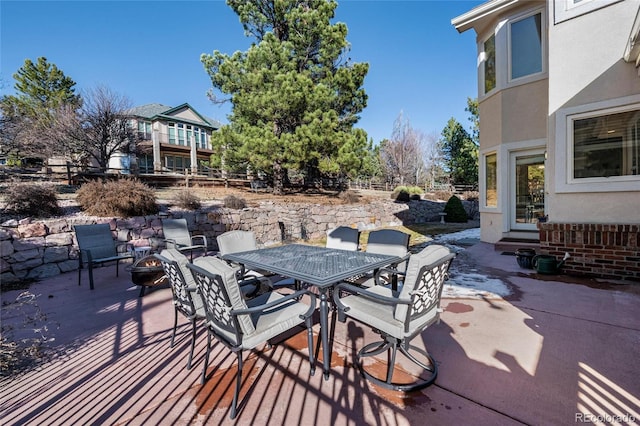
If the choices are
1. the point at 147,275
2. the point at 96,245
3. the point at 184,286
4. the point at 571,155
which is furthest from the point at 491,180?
the point at 96,245

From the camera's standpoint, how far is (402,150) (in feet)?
92.4

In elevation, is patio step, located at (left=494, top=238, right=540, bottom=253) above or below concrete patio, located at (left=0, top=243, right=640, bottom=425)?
above

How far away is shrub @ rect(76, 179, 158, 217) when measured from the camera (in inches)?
283

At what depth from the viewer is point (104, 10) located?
894 cm

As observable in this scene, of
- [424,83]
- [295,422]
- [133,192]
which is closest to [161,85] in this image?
[133,192]

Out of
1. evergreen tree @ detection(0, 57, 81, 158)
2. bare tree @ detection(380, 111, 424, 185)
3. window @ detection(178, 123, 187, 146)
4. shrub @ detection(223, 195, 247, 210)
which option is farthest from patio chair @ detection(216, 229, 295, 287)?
bare tree @ detection(380, 111, 424, 185)

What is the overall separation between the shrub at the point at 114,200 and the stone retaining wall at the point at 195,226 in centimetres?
32

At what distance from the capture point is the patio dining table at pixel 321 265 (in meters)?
2.47

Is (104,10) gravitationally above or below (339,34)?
below

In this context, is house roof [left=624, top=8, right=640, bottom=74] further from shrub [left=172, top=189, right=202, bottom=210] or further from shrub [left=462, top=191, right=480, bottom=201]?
shrub [left=462, top=191, right=480, bottom=201]

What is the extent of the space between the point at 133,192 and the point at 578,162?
10.2 meters

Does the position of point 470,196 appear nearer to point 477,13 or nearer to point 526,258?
point 477,13

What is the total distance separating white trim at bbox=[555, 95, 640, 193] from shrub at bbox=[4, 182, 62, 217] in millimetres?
10968

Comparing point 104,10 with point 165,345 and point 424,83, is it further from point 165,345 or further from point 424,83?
point 424,83
